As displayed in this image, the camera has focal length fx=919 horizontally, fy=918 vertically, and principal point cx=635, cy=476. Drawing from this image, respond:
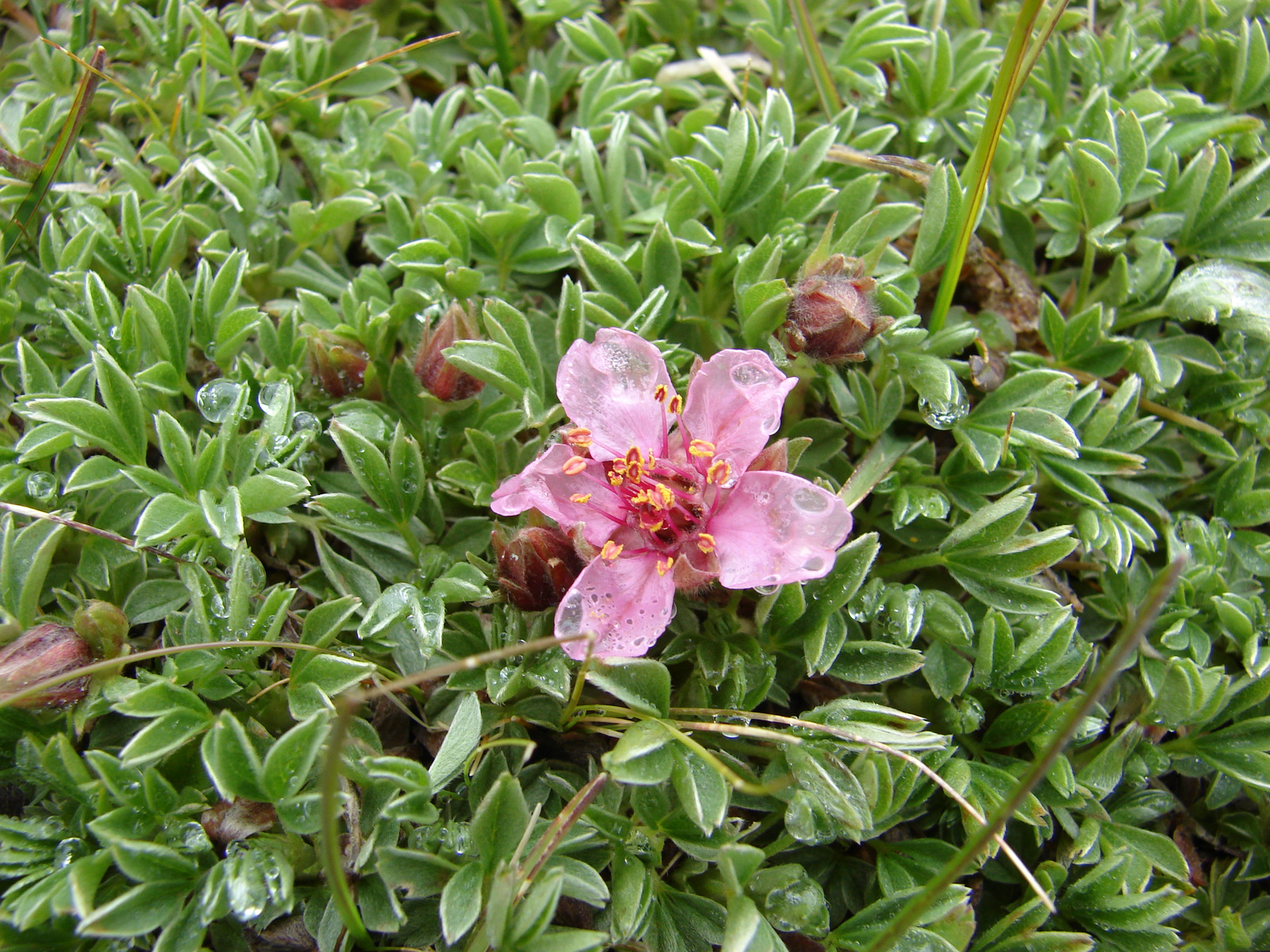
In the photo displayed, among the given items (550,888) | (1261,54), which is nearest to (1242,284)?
(1261,54)

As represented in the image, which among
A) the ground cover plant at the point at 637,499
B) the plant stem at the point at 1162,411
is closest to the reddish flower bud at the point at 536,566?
the ground cover plant at the point at 637,499

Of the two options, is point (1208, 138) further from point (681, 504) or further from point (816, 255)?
point (681, 504)

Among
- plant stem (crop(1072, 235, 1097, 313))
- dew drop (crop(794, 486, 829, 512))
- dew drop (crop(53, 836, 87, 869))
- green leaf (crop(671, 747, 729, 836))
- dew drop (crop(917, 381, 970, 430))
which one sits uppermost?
plant stem (crop(1072, 235, 1097, 313))

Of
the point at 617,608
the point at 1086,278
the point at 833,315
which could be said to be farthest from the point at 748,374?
the point at 1086,278

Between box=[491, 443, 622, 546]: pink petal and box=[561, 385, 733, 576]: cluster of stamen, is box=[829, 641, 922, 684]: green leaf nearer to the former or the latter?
box=[561, 385, 733, 576]: cluster of stamen

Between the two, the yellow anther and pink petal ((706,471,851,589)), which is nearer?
pink petal ((706,471,851,589))

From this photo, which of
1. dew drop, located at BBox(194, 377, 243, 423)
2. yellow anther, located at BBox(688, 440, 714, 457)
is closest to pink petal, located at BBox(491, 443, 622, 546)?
yellow anther, located at BBox(688, 440, 714, 457)

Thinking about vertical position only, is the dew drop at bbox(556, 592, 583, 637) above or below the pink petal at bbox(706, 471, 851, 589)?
below
